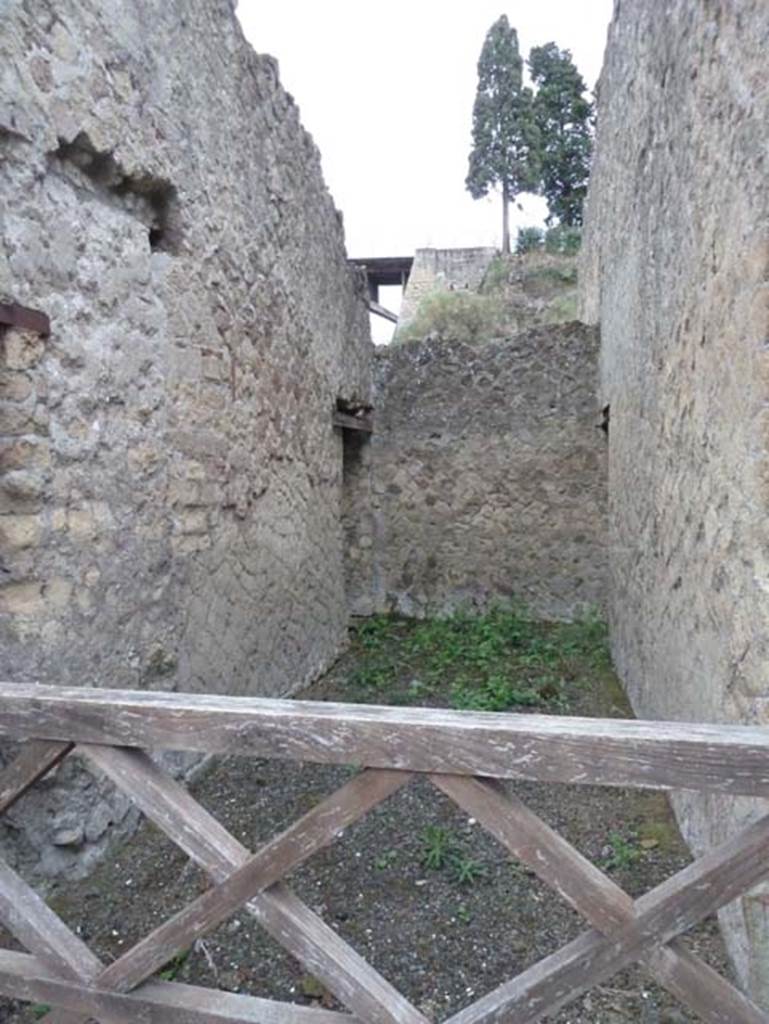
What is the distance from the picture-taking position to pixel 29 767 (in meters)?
1.40

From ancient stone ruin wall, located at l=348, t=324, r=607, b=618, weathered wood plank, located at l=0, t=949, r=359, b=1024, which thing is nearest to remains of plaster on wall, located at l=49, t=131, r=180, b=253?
weathered wood plank, located at l=0, t=949, r=359, b=1024

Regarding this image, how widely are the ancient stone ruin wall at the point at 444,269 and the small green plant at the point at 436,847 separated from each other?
52.7ft

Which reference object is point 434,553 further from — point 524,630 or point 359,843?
point 359,843

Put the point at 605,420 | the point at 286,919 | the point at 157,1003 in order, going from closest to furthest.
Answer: the point at 286,919 < the point at 157,1003 < the point at 605,420

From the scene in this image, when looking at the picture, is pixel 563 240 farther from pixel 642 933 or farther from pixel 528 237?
pixel 642 933

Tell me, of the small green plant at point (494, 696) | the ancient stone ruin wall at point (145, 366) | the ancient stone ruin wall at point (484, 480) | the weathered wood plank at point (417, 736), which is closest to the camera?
the weathered wood plank at point (417, 736)

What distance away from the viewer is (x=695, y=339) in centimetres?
241

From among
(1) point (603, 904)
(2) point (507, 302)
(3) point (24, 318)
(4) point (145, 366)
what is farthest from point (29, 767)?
(2) point (507, 302)

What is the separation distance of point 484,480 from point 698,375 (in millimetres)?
3647

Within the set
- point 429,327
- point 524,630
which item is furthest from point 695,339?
point 429,327

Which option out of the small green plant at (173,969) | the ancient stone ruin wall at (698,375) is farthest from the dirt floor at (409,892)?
the ancient stone ruin wall at (698,375)

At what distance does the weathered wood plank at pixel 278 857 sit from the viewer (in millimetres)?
1221

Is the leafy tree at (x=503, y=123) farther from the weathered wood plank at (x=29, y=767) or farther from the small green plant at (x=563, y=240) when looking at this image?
the weathered wood plank at (x=29, y=767)

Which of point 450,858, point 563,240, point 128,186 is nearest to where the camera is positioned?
point 450,858
